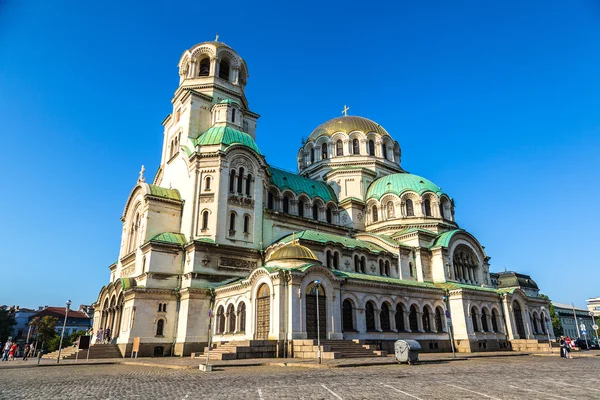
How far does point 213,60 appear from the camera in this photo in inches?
1807

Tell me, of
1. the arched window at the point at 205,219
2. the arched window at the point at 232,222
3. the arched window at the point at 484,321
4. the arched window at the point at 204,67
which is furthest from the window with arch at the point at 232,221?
the arched window at the point at 484,321

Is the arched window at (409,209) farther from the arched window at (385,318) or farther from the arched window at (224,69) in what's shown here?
the arched window at (224,69)

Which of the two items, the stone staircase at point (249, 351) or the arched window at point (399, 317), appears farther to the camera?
the arched window at point (399, 317)

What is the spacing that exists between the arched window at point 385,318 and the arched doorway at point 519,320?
1695 centimetres

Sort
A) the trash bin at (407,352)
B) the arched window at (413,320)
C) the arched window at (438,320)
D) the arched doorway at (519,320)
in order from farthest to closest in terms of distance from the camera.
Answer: the arched doorway at (519,320) → the arched window at (438,320) → the arched window at (413,320) → the trash bin at (407,352)

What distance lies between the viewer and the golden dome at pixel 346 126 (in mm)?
55438

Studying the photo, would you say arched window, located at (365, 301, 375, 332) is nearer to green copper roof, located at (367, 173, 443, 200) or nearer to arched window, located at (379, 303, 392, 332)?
arched window, located at (379, 303, 392, 332)

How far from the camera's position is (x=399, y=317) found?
115ft

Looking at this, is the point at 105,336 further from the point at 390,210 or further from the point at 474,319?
the point at 474,319

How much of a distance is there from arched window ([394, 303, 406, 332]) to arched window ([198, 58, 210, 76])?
32.7 metres

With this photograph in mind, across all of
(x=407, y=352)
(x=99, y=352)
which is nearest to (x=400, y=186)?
(x=407, y=352)

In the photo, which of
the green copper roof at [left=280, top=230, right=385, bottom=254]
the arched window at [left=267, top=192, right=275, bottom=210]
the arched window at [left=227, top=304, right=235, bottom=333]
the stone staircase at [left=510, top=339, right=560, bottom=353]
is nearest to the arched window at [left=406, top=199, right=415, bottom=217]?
the green copper roof at [left=280, top=230, right=385, bottom=254]

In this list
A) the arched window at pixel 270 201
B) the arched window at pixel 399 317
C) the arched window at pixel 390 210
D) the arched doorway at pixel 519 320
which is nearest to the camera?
the arched window at pixel 399 317

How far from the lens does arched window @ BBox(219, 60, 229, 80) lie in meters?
47.3
